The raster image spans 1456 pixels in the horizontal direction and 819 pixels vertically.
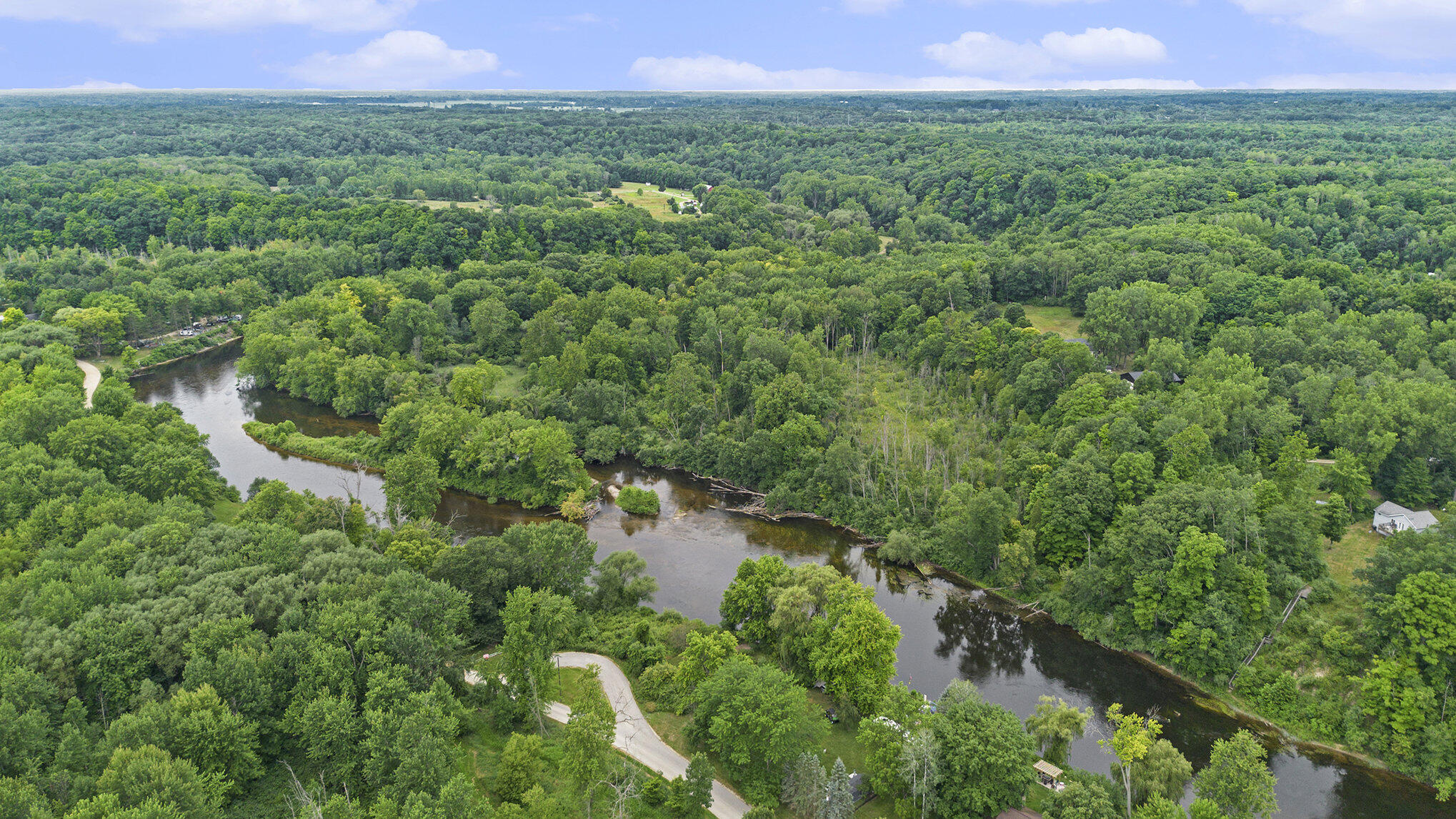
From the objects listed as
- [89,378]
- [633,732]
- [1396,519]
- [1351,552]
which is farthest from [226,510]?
[1396,519]

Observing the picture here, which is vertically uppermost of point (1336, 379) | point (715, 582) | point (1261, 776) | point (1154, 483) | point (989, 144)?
point (989, 144)

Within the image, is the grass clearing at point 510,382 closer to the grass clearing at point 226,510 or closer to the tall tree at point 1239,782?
the grass clearing at point 226,510

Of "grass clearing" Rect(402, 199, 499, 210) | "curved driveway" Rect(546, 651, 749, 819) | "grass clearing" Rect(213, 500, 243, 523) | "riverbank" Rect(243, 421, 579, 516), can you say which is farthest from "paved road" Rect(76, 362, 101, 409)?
"curved driveway" Rect(546, 651, 749, 819)

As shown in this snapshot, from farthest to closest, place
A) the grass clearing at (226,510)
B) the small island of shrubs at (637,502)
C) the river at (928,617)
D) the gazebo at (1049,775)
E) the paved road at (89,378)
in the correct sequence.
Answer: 1. the paved road at (89,378)
2. the small island of shrubs at (637,502)
3. the grass clearing at (226,510)
4. the river at (928,617)
5. the gazebo at (1049,775)

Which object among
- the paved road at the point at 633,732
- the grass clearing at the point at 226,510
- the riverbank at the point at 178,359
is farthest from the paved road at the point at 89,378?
the paved road at the point at 633,732

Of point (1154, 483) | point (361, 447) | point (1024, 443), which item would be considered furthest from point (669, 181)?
point (1154, 483)

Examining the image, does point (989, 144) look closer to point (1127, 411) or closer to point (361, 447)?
point (1127, 411)

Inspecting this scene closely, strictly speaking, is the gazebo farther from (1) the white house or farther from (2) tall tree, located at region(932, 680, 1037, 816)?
(1) the white house
